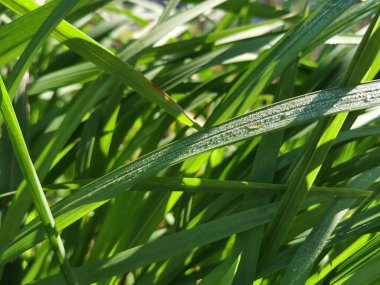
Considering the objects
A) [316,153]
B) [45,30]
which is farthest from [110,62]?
[316,153]

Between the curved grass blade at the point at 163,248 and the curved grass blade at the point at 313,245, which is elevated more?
the curved grass blade at the point at 163,248

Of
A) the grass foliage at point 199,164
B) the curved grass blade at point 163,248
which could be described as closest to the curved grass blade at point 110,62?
the grass foliage at point 199,164

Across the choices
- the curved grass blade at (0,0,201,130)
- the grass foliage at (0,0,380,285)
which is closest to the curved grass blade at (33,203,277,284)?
the grass foliage at (0,0,380,285)

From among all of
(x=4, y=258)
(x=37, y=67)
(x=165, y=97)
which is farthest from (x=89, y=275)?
(x=37, y=67)

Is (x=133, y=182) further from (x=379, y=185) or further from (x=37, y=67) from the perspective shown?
(x=37, y=67)

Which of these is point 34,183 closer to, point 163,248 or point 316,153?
point 163,248

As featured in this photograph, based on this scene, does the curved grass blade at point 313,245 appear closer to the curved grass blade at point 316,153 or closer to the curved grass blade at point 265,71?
the curved grass blade at point 316,153

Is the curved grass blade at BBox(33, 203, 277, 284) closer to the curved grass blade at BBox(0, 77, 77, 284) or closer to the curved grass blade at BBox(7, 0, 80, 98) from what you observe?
the curved grass blade at BBox(0, 77, 77, 284)

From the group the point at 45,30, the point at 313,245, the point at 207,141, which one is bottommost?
the point at 313,245
